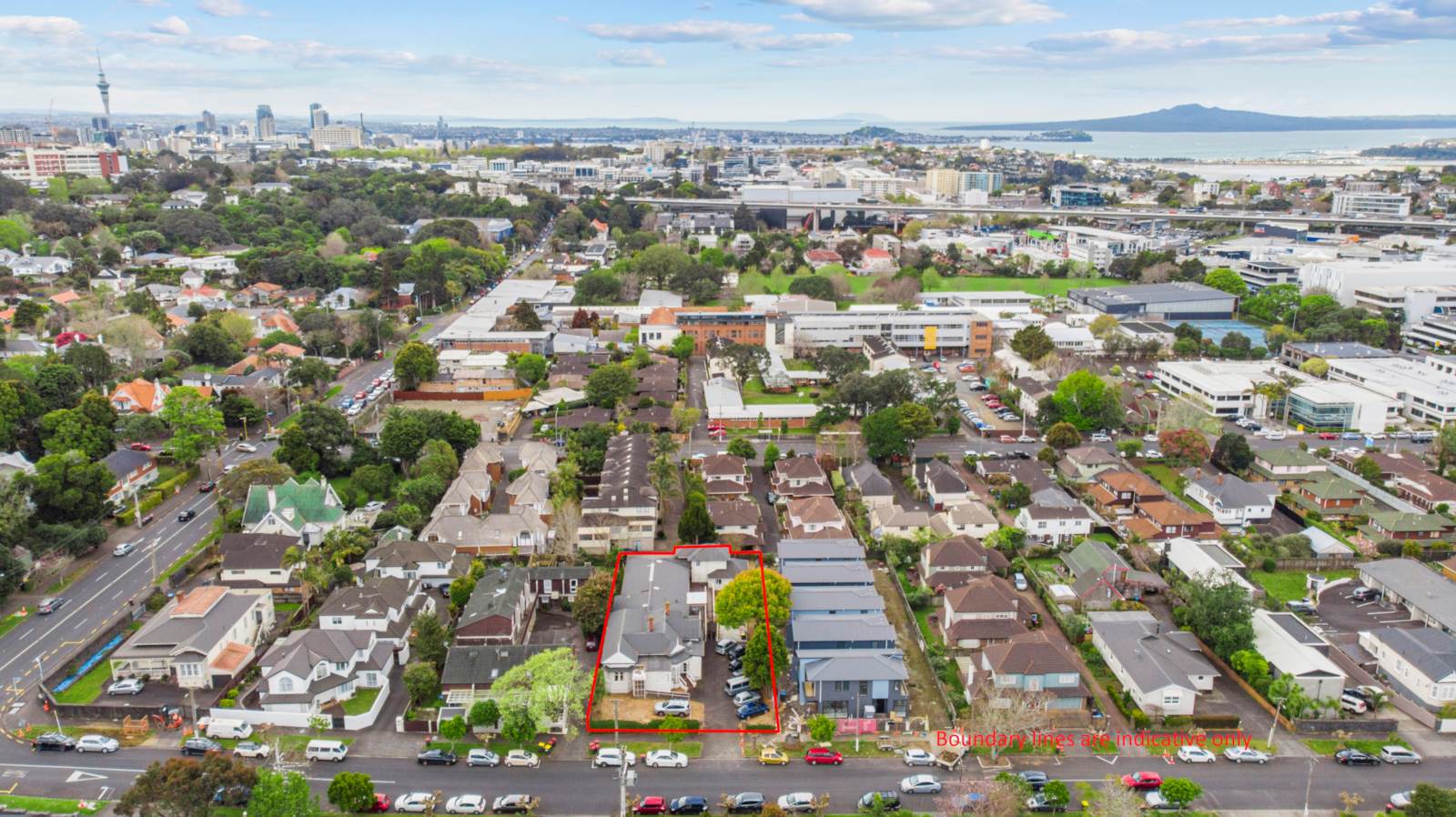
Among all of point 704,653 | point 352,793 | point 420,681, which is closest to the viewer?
point 352,793

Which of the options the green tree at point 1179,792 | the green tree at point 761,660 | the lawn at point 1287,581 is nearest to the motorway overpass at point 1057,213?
the lawn at point 1287,581

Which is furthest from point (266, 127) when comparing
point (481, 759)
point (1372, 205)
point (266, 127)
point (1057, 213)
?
point (481, 759)

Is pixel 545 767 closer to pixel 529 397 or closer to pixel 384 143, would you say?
pixel 529 397

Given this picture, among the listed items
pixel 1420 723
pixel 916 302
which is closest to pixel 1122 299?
pixel 916 302

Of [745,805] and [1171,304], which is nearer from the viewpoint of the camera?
[745,805]

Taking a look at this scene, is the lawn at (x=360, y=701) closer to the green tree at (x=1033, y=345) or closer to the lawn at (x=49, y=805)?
the lawn at (x=49, y=805)

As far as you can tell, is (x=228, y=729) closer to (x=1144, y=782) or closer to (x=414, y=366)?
(x=1144, y=782)

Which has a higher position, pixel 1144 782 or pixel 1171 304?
pixel 1171 304
